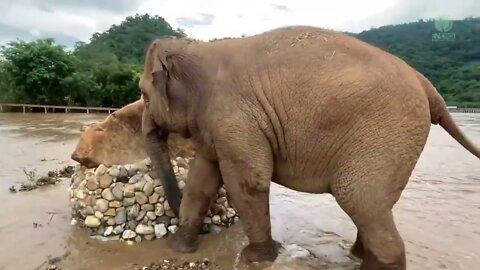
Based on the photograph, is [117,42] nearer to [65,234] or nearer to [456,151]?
[456,151]

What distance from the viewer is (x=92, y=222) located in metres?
5.90

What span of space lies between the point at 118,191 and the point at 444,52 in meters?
73.6

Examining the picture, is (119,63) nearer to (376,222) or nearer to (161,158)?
(161,158)

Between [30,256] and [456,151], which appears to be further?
[456,151]

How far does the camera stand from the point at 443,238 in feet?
19.6

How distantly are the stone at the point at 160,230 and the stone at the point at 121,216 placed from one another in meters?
0.40

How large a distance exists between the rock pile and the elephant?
24cm

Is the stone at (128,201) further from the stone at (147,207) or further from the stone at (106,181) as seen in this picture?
the stone at (106,181)

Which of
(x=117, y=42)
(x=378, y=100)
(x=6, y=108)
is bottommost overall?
(x=6, y=108)

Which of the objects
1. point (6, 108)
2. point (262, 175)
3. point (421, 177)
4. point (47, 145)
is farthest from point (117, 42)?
point (262, 175)

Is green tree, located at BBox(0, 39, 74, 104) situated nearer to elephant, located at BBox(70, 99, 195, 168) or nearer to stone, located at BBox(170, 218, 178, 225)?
elephant, located at BBox(70, 99, 195, 168)

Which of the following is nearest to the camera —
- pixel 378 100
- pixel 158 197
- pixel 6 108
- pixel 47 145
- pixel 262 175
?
pixel 378 100

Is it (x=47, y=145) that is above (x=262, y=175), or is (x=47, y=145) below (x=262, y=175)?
below

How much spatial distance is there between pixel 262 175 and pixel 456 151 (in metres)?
12.8
